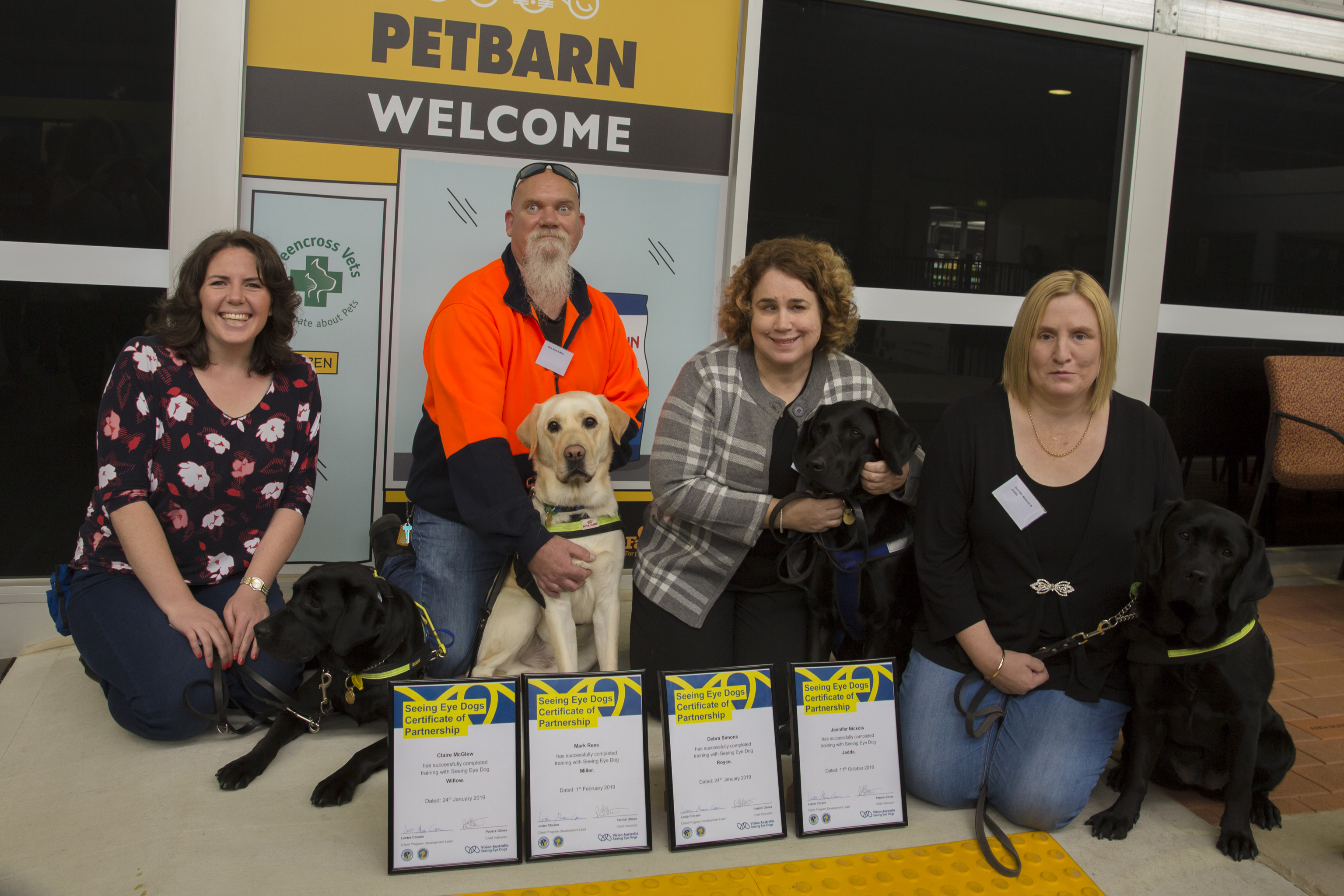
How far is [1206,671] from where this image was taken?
2037mm

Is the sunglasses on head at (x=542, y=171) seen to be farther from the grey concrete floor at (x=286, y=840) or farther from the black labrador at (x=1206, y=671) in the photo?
the black labrador at (x=1206, y=671)

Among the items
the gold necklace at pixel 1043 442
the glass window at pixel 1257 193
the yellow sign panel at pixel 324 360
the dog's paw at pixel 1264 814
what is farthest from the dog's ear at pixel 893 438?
the glass window at pixel 1257 193

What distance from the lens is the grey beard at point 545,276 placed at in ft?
9.07

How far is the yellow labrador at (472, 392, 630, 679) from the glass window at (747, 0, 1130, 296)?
5.27 feet

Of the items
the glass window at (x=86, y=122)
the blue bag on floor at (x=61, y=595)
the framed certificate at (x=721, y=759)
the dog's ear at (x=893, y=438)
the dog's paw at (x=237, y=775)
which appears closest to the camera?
the framed certificate at (x=721, y=759)

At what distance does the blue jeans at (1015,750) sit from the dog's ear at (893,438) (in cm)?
54

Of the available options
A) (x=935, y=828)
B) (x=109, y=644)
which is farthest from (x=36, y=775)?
(x=935, y=828)

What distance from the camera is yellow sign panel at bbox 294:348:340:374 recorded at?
11.1 ft

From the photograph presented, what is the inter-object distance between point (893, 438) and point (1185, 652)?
2.66 feet

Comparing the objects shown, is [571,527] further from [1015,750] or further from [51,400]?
[51,400]

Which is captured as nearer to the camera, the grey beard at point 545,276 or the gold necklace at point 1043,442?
the gold necklace at point 1043,442

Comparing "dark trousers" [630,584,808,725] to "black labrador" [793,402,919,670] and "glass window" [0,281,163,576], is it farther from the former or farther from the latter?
"glass window" [0,281,163,576]

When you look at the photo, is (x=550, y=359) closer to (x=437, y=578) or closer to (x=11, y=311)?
(x=437, y=578)

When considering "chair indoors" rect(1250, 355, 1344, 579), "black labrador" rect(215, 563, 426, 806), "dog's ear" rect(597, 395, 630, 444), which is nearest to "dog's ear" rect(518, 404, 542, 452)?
"dog's ear" rect(597, 395, 630, 444)
